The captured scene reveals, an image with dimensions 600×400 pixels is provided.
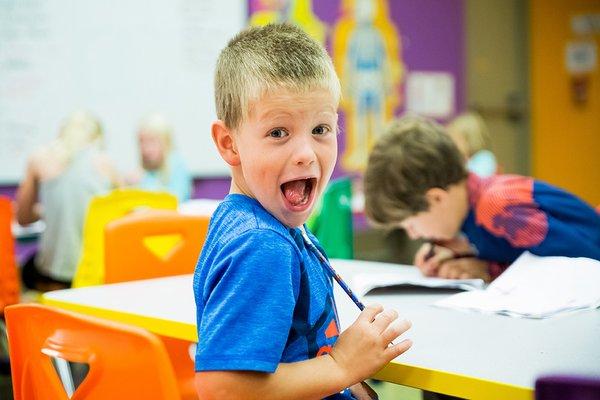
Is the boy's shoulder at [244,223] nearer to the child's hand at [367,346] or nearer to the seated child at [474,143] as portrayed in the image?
the child's hand at [367,346]

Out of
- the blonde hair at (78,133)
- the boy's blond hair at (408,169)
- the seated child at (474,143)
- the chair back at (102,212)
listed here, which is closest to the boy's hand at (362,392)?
the boy's blond hair at (408,169)

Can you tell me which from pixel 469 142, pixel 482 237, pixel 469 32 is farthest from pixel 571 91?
pixel 482 237

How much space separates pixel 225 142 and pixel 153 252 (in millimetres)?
956

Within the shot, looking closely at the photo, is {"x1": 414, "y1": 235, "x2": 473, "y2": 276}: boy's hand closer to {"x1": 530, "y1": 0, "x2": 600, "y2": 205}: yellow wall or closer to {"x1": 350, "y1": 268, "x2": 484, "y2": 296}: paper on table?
{"x1": 350, "y1": 268, "x2": 484, "y2": 296}: paper on table

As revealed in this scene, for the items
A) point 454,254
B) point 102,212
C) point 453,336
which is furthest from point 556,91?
point 453,336

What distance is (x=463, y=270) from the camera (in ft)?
5.90

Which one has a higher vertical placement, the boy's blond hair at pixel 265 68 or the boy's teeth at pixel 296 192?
the boy's blond hair at pixel 265 68

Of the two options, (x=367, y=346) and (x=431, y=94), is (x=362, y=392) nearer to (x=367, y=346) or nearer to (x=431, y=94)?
(x=367, y=346)

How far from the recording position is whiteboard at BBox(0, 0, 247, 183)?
382 cm

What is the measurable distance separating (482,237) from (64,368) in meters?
1.00

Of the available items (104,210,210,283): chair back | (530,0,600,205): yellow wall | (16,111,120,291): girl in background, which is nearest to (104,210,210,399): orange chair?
(104,210,210,283): chair back

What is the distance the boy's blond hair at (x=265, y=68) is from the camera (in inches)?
38.4

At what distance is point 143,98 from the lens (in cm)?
420

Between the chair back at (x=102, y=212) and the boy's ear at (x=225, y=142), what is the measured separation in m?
1.59
